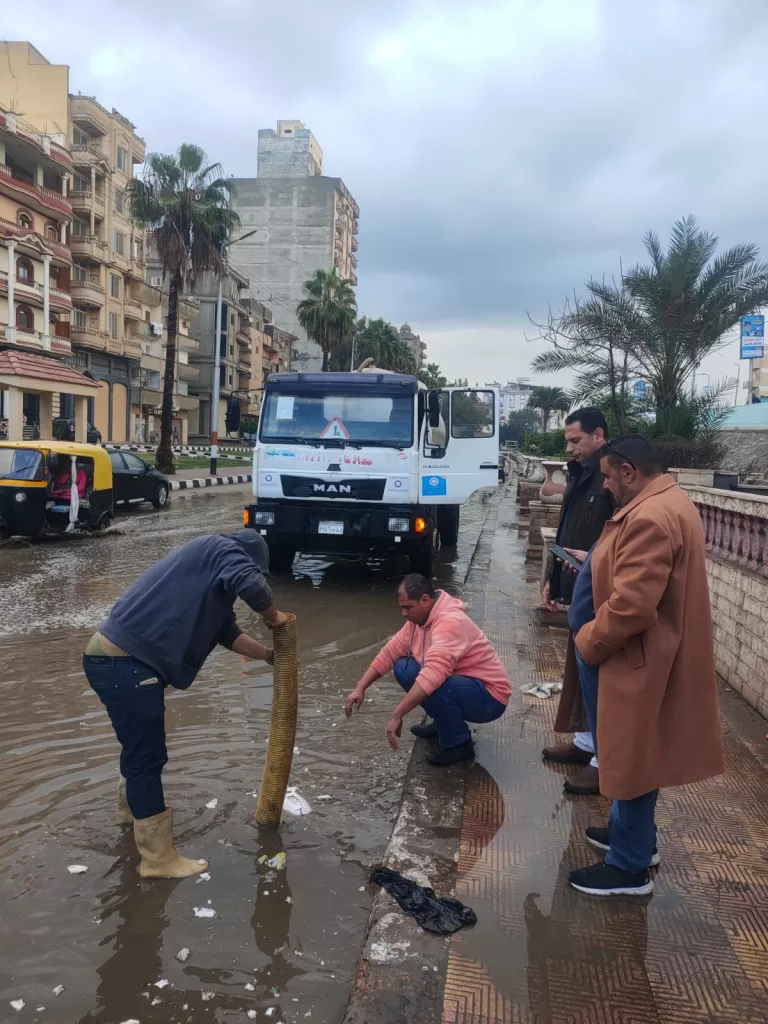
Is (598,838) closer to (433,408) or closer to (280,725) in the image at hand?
(280,725)

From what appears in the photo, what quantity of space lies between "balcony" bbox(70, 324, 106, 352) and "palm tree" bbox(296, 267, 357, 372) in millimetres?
15524

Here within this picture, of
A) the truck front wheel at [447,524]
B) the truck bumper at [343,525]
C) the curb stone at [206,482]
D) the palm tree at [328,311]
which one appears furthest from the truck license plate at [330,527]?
the palm tree at [328,311]

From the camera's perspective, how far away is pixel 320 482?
348 inches

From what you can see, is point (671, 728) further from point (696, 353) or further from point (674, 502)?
point (696, 353)

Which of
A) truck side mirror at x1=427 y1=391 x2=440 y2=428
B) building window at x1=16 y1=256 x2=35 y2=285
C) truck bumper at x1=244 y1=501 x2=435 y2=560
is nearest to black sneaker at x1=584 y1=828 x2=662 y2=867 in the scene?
truck bumper at x1=244 y1=501 x2=435 y2=560

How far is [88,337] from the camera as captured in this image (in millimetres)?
40094

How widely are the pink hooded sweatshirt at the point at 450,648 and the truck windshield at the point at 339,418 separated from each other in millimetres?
5036

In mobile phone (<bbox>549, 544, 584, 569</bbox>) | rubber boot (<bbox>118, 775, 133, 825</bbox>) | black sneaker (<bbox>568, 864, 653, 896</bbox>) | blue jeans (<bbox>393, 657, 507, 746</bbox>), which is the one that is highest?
mobile phone (<bbox>549, 544, 584, 569</bbox>)

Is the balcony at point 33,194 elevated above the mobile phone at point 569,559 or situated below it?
above

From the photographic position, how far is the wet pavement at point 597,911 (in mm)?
2334

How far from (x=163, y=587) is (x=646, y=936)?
6.92 feet

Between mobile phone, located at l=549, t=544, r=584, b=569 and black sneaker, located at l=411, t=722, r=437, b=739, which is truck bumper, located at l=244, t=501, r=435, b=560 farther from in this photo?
mobile phone, located at l=549, t=544, r=584, b=569

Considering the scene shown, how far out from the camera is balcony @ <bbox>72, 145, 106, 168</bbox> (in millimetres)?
40250

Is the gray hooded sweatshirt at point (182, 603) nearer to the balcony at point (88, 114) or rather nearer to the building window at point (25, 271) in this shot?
the building window at point (25, 271)
